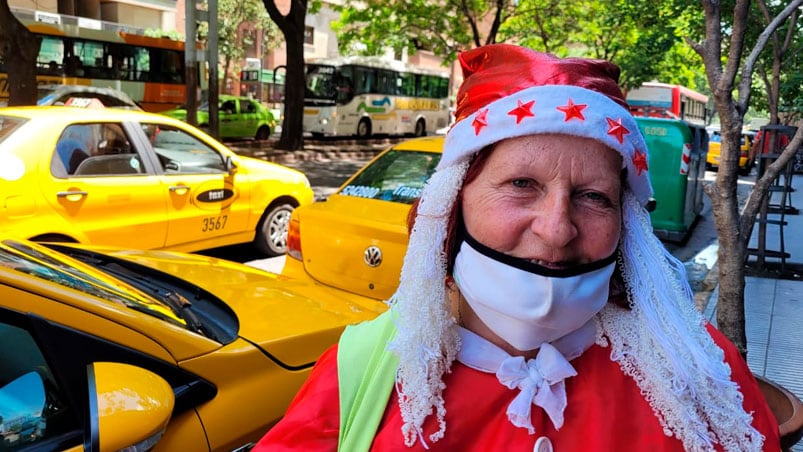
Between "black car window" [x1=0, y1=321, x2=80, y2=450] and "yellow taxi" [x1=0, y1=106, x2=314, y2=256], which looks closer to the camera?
"black car window" [x1=0, y1=321, x2=80, y2=450]

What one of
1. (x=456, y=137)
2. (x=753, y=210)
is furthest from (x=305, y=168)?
(x=456, y=137)

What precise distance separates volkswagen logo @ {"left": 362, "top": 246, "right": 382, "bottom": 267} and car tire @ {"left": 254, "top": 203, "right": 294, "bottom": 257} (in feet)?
11.5

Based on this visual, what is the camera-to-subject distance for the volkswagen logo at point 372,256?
175 inches

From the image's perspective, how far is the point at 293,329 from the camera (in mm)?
2717

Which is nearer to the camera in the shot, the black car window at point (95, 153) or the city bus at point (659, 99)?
the black car window at point (95, 153)

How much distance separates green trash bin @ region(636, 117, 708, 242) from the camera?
9367 mm

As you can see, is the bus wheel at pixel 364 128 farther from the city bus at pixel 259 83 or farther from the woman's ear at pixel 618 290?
the woman's ear at pixel 618 290

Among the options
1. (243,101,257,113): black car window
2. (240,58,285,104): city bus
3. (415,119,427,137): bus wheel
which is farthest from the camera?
(240,58,285,104): city bus

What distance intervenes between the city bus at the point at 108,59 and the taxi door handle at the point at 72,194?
643 inches

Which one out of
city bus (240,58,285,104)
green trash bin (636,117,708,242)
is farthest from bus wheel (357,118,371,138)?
green trash bin (636,117,708,242)

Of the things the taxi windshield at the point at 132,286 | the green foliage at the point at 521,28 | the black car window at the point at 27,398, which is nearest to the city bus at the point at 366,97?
the green foliage at the point at 521,28

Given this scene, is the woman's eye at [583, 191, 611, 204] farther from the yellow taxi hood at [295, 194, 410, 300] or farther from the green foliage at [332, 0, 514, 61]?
the green foliage at [332, 0, 514, 61]

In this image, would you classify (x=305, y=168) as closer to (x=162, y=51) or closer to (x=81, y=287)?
(x=162, y=51)

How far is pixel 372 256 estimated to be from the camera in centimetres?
447
